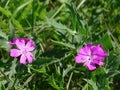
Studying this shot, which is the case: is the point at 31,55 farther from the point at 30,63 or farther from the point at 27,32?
the point at 27,32

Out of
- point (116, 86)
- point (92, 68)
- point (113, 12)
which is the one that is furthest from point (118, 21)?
point (92, 68)

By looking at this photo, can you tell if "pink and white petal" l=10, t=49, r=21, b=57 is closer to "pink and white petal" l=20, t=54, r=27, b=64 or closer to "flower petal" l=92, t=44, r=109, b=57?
"pink and white petal" l=20, t=54, r=27, b=64

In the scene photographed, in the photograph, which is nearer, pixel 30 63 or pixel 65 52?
pixel 30 63

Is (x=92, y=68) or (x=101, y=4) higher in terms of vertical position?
(x=101, y=4)

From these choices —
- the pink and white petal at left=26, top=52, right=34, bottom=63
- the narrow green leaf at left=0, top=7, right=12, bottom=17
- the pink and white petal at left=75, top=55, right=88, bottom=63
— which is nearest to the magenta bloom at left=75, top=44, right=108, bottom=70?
the pink and white petal at left=75, top=55, right=88, bottom=63

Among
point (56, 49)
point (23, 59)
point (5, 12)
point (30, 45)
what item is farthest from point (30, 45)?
point (5, 12)

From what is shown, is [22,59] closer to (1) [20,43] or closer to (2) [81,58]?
(1) [20,43]

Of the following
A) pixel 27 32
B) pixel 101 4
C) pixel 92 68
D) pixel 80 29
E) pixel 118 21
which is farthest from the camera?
pixel 101 4

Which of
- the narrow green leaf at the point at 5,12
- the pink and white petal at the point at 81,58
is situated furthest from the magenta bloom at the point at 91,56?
the narrow green leaf at the point at 5,12
